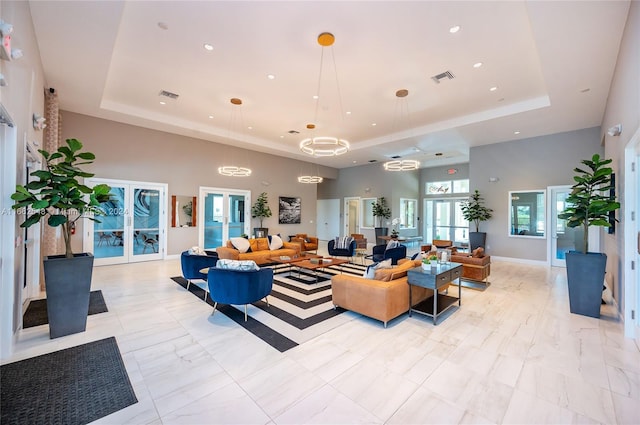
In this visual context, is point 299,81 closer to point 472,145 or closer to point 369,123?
point 369,123

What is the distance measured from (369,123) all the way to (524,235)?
5736mm

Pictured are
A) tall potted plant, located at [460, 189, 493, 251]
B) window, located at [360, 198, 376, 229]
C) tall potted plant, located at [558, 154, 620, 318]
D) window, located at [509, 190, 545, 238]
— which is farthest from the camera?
window, located at [360, 198, 376, 229]

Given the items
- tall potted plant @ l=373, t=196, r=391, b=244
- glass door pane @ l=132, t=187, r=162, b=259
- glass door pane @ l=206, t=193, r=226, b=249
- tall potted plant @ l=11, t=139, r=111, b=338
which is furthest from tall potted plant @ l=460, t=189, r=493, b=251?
glass door pane @ l=132, t=187, r=162, b=259

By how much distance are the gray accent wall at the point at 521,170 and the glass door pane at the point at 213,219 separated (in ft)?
28.4

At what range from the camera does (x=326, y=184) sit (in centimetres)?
1455

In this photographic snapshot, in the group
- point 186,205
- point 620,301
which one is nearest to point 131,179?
point 186,205

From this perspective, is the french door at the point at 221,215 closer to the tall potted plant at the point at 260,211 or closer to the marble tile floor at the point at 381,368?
the tall potted plant at the point at 260,211

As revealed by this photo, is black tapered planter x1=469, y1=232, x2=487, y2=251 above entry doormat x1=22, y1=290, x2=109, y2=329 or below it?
above

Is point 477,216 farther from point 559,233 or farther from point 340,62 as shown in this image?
point 340,62

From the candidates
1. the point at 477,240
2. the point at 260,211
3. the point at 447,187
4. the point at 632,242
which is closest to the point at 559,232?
the point at 477,240

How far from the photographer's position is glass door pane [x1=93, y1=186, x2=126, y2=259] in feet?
23.1

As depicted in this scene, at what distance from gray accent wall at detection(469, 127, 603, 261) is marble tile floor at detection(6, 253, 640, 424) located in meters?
4.45

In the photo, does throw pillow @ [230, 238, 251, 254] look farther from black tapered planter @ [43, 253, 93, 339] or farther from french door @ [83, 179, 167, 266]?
black tapered planter @ [43, 253, 93, 339]

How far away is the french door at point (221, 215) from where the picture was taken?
8.90 m
